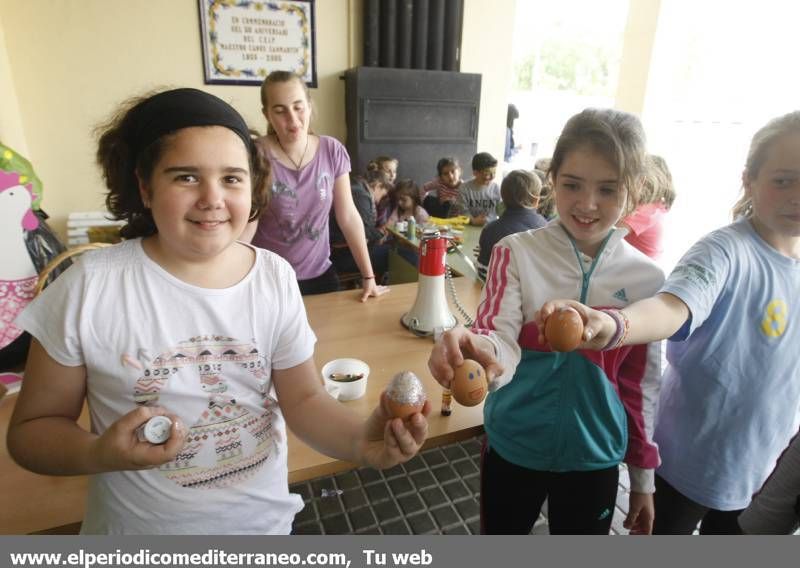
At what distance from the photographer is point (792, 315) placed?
3.54 ft

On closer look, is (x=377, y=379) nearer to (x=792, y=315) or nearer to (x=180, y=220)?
(x=180, y=220)

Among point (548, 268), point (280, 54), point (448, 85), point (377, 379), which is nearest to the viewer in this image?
point (548, 268)

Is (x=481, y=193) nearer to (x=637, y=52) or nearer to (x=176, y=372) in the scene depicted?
(x=176, y=372)

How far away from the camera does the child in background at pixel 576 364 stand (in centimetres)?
99

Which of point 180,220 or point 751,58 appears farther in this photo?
point 751,58

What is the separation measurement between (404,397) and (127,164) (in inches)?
24.1

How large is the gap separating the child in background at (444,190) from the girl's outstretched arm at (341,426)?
363 centimetres

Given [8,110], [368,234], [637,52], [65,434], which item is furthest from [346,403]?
[637,52]

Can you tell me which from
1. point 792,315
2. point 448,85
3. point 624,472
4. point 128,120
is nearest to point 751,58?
point 448,85

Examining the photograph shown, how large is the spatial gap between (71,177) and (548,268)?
460 cm

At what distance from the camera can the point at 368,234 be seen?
3.62 metres

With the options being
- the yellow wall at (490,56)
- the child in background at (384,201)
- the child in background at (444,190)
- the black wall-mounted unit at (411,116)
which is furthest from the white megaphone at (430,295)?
the yellow wall at (490,56)

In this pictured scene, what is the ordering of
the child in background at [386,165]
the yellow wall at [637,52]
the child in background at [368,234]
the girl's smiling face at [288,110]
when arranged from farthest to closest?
the yellow wall at [637,52] → the child in background at [386,165] → the child in background at [368,234] → the girl's smiling face at [288,110]

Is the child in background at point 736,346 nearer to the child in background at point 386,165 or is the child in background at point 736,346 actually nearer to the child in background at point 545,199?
the child in background at point 545,199
